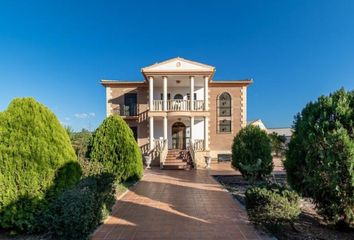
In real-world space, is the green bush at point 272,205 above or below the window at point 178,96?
below

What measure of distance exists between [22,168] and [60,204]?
133 centimetres

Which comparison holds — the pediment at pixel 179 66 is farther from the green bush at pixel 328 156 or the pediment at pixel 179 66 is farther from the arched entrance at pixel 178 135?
the green bush at pixel 328 156

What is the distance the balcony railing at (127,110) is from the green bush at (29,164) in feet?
47.0

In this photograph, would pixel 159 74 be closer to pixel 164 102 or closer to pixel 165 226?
pixel 164 102

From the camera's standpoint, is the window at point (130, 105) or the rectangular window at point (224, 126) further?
the rectangular window at point (224, 126)

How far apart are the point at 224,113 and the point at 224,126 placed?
1091 millimetres

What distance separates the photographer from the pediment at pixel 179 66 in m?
16.8

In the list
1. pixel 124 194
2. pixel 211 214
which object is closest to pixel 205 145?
pixel 124 194

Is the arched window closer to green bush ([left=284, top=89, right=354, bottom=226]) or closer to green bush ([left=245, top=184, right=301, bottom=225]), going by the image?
green bush ([left=284, top=89, right=354, bottom=226])

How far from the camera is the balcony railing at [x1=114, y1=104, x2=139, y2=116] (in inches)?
757

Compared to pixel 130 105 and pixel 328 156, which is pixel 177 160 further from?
pixel 328 156

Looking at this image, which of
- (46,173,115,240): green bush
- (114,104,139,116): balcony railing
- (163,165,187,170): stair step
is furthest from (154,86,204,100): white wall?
(46,173,115,240): green bush

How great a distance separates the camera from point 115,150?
365 inches

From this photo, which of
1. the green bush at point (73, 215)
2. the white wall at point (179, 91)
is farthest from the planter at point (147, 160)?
the green bush at point (73, 215)
